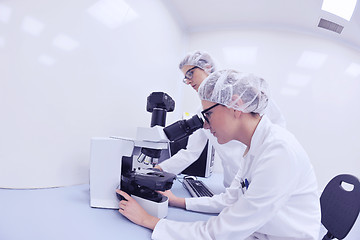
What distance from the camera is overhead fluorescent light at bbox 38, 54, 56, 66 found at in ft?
2.89

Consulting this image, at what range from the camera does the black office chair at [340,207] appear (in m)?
0.88

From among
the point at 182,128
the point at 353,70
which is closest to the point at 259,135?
the point at 182,128

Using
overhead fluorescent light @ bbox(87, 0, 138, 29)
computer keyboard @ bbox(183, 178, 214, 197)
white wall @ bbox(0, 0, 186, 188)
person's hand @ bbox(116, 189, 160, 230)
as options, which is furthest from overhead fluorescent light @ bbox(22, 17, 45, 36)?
computer keyboard @ bbox(183, 178, 214, 197)

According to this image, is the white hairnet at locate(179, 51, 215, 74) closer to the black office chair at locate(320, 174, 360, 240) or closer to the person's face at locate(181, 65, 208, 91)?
the person's face at locate(181, 65, 208, 91)

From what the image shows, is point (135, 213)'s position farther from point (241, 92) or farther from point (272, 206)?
point (241, 92)

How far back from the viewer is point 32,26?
33.6 inches

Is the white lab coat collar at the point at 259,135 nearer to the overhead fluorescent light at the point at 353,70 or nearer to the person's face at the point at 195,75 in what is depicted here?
the person's face at the point at 195,75

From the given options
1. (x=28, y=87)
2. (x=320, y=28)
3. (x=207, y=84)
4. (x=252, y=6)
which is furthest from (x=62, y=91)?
(x=320, y=28)

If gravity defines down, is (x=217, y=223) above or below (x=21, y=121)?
below

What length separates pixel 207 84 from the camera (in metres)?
0.85

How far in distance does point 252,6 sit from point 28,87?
6.70ft

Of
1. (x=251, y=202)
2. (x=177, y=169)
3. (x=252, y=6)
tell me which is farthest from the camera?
(x=252, y=6)

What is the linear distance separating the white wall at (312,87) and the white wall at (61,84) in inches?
59.8

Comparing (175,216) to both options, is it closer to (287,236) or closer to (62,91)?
(287,236)
